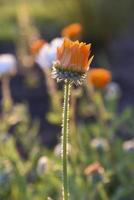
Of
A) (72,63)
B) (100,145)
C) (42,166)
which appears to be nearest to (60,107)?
(100,145)

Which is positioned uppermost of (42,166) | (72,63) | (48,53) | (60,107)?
(48,53)

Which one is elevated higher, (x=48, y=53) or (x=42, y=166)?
(x=48, y=53)

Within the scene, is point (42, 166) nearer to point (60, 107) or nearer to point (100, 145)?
point (100, 145)

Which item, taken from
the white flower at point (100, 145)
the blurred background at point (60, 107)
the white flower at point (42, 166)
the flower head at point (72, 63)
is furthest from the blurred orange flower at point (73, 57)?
the white flower at point (100, 145)

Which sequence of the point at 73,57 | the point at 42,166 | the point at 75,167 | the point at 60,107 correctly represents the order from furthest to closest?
the point at 60,107 → the point at 75,167 → the point at 42,166 → the point at 73,57

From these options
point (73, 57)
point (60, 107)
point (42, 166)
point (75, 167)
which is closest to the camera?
point (73, 57)

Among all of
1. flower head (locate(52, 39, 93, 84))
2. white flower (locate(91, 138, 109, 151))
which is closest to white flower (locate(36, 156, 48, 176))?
white flower (locate(91, 138, 109, 151))

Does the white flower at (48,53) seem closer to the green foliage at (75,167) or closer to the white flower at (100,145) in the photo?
the green foliage at (75,167)
